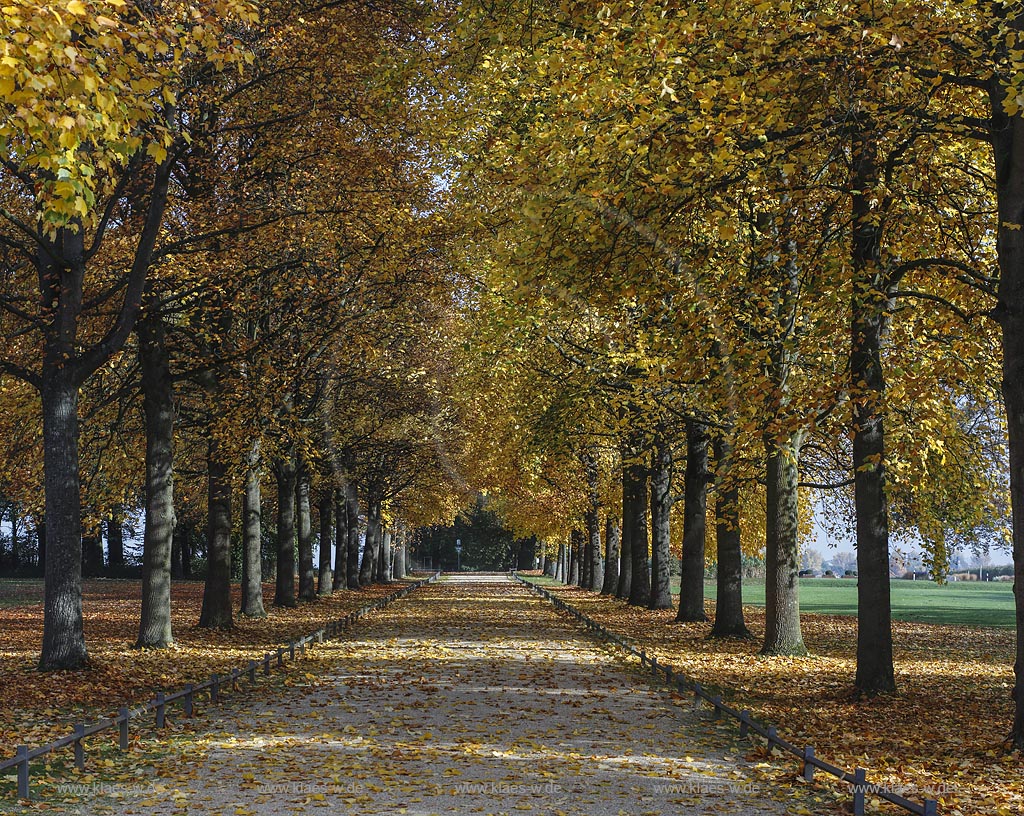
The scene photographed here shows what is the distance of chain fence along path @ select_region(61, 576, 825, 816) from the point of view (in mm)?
8422

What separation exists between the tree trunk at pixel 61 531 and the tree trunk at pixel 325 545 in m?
25.9

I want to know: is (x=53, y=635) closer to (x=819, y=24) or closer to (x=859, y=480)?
(x=859, y=480)

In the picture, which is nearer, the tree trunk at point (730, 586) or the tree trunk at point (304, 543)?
the tree trunk at point (730, 586)

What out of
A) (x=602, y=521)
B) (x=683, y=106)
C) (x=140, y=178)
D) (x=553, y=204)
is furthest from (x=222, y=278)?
(x=602, y=521)

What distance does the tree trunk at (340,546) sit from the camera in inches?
1820

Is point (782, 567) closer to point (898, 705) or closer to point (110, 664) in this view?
point (898, 705)

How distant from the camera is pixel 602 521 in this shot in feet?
166

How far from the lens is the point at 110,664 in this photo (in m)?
16.8

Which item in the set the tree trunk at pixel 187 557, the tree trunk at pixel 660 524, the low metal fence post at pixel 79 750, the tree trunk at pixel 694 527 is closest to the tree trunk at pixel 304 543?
the tree trunk at pixel 660 524

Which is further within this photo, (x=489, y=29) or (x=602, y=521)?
(x=602, y=521)

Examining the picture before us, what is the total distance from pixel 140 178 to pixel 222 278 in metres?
2.20

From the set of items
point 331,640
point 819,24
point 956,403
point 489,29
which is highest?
point 489,29

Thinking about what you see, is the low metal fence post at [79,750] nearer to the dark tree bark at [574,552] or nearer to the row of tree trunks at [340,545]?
the row of tree trunks at [340,545]

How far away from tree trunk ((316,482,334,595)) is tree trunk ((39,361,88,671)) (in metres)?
25.9
